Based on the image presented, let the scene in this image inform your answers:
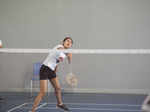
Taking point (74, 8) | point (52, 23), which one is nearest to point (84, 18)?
point (74, 8)

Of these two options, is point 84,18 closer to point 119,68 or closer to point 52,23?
point 52,23

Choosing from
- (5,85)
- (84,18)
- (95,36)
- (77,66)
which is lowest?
(5,85)

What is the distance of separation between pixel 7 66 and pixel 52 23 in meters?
2.30

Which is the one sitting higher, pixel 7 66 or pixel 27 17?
pixel 27 17

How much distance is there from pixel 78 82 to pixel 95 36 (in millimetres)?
1752

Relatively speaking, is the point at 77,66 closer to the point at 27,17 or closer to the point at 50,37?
the point at 50,37

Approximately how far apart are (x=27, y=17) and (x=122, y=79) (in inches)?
162

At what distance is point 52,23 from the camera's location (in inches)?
433

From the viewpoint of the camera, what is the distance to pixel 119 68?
10.6m

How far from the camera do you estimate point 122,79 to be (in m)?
10.5

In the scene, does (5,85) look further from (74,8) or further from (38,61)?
(74,8)

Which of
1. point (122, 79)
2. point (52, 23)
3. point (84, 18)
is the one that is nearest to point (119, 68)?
point (122, 79)

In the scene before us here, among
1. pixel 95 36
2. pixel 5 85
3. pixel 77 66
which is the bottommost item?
pixel 5 85

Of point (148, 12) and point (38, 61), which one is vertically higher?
point (148, 12)
